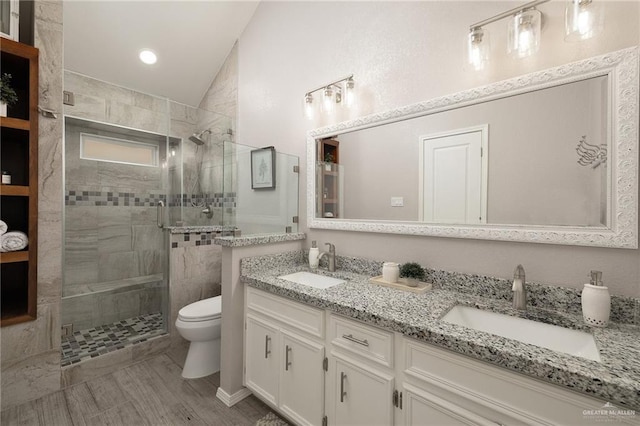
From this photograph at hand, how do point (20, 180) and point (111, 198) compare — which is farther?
point (111, 198)

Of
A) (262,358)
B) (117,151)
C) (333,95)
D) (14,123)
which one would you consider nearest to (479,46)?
(333,95)

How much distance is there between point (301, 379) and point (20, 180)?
2370 mm

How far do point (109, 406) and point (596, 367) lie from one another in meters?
2.44

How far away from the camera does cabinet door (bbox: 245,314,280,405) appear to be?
1.61m

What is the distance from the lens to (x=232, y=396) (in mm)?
1797

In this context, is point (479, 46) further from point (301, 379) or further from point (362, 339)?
point (301, 379)

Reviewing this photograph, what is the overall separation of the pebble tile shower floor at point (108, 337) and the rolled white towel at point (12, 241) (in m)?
0.81

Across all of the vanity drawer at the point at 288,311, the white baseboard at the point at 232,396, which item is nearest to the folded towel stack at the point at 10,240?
the vanity drawer at the point at 288,311

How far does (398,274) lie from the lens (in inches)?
63.1

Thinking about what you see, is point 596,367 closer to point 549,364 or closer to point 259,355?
point 549,364

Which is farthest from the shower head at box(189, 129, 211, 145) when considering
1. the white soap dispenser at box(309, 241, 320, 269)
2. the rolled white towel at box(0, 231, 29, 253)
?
the white soap dispenser at box(309, 241, 320, 269)

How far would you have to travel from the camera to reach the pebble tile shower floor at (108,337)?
2186mm

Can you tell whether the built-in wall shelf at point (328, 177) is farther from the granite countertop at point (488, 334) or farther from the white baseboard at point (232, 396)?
the white baseboard at point (232, 396)

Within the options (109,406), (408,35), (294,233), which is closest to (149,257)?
(109,406)
